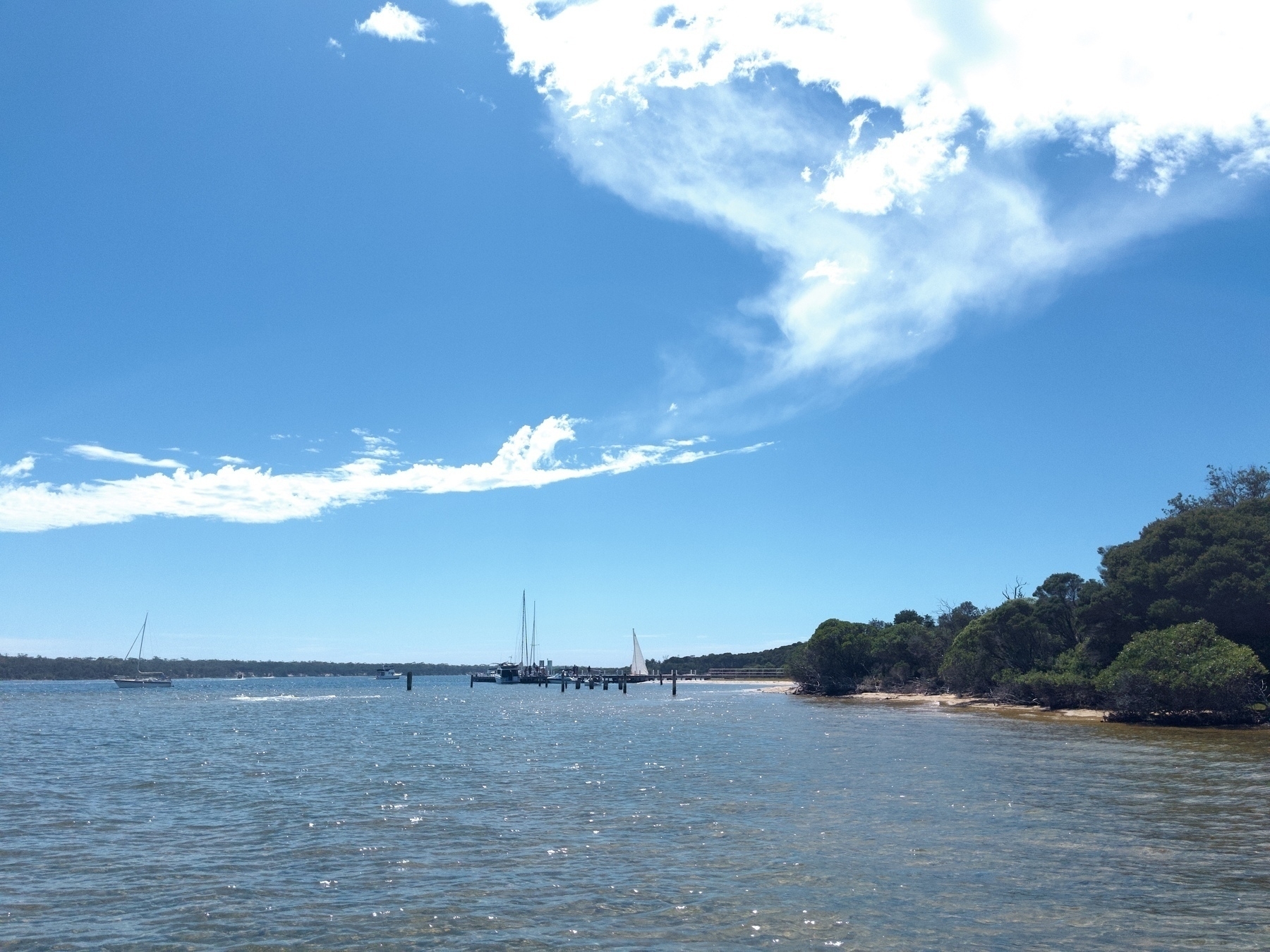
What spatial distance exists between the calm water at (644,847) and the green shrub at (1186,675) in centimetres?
802

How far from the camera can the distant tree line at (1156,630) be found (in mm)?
52562

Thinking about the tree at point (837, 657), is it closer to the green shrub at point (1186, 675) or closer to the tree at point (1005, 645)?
the tree at point (1005, 645)

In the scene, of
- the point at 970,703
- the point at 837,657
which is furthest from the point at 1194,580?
the point at 837,657

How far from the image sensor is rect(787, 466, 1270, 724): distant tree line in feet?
172

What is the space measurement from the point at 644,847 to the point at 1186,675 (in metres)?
44.6

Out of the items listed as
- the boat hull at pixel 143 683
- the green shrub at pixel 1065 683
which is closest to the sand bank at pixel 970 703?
the green shrub at pixel 1065 683

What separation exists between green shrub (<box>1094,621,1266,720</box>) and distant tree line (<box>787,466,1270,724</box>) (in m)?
0.08

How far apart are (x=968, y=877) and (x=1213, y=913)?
4.12 metres

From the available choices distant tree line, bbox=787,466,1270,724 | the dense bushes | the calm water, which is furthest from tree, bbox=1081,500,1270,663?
the dense bushes

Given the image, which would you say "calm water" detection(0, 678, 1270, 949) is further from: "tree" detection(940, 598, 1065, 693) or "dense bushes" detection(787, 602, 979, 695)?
"dense bushes" detection(787, 602, 979, 695)

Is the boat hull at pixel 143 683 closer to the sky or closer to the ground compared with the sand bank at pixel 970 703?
closer to the ground

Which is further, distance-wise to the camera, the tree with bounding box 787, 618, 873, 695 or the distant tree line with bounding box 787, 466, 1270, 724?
the tree with bounding box 787, 618, 873, 695

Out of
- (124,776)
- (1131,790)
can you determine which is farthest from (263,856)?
(1131,790)

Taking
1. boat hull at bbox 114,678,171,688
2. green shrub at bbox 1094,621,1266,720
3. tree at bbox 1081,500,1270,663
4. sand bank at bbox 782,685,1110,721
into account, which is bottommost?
boat hull at bbox 114,678,171,688
